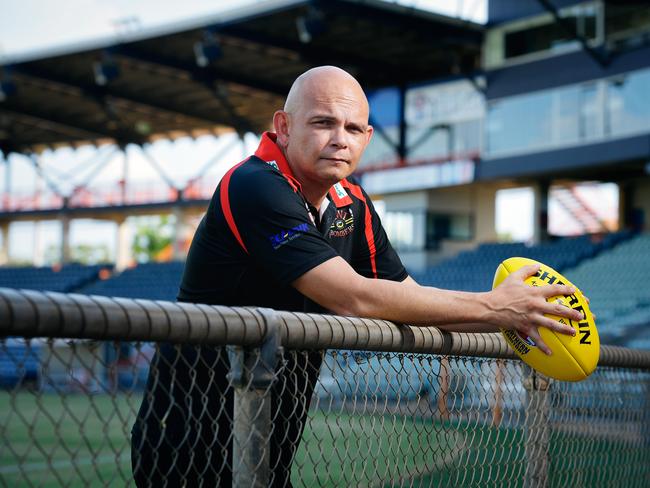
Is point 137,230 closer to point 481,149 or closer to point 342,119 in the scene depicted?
point 481,149

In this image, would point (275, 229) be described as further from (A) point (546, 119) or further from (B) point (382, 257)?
(A) point (546, 119)

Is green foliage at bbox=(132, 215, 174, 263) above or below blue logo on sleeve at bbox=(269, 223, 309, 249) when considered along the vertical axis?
below

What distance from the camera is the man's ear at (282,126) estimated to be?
2631 millimetres

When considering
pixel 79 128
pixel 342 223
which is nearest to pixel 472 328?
pixel 342 223

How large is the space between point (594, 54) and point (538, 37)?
2.47 m

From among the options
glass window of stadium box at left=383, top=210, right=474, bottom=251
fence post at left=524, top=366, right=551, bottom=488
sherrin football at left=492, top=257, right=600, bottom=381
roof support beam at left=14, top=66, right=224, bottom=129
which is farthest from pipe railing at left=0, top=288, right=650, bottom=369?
roof support beam at left=14, top=66, right=224, bottom=129

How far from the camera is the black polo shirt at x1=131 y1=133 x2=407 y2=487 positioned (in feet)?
7.62

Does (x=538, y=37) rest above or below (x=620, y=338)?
above

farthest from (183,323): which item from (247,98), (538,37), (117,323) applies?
(247,98)

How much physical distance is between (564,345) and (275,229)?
92 cm

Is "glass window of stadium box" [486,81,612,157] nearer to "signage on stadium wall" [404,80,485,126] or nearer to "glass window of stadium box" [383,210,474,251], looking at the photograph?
"signage on stadium wall" [404,80,485,126]

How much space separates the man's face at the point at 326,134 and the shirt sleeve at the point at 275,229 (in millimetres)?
211

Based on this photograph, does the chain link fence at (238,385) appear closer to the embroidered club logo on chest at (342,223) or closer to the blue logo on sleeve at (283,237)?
the blue logo on sleeve at (283,237)

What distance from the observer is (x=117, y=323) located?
5.43 feet
